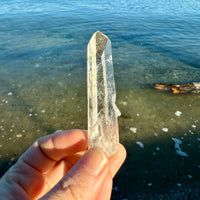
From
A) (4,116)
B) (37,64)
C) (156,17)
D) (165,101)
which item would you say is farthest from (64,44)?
(156,17)

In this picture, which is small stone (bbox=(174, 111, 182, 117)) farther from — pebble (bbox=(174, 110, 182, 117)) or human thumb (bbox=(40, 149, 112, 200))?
human thumb (bbox=(40, 149, 112, 200))

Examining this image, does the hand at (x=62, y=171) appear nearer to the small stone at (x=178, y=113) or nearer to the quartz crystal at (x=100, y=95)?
the quartz crystal at (x=100, y=95)

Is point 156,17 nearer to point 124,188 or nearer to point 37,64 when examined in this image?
point 37,64

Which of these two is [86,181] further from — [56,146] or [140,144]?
[140,144]

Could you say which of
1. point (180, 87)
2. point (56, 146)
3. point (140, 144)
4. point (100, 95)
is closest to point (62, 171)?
point (56, 146)

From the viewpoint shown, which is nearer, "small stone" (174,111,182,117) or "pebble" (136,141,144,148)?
"pebble" (136,141,144,148)

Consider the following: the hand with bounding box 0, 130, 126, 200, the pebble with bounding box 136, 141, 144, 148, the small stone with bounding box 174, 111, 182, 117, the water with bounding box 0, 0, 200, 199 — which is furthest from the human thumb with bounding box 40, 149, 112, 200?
the small stone with bounding box 174, 111, 182, 117

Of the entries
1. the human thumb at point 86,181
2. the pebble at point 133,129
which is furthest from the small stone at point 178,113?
the human thumb at point 86,181
